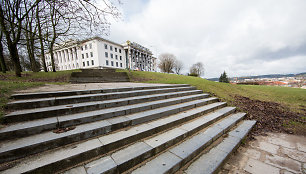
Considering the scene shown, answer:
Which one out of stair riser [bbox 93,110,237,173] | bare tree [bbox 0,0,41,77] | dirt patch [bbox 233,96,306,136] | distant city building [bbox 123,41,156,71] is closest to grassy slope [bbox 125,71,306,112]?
dirt patch [bbox 233,96,306,136]

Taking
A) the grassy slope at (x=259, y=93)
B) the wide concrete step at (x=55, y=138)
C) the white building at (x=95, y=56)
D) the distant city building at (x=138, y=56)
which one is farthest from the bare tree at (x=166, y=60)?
the wide concrete step at (x=55, y=138)

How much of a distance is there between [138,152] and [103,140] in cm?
73

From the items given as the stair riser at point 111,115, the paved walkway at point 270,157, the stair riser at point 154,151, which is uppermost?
the stair riser at point 111,115

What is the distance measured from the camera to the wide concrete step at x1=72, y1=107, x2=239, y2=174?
5.50ft

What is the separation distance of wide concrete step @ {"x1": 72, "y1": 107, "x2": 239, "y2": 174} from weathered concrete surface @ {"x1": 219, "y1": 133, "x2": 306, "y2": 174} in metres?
0.99

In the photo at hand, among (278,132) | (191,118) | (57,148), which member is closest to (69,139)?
(57,148)

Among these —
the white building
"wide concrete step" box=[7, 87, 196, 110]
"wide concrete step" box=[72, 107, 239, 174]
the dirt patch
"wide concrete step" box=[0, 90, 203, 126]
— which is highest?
the white building

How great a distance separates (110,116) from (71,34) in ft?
31.8

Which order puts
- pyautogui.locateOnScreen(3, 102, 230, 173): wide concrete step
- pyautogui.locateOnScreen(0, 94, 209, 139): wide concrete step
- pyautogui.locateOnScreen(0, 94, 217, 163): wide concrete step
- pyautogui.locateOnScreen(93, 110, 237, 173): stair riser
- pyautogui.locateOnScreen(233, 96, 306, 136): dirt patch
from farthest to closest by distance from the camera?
pyautogui.locateOnScreen(233, 96, 306, 136): dirt patch → pyautogui.locateOnScreen(0, 94, 209, 139): wide concrete step → pyautogui.locateOnScreen(93, 110, 237, 173): stair riser → pyautogui.locateOnScreen(0, 94, 217, 163): wide concrete step → pyautogui.locateOnScreen(3, 102, 230, 173): wide concrete step

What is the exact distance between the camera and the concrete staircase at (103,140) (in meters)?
1.65

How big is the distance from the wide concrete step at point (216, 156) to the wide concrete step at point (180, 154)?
9 cm

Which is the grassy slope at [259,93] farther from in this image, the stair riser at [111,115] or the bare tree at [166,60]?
the bare tree at [166,60]

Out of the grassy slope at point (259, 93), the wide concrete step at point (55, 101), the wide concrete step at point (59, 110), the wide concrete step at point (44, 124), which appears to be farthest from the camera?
the grassy slope at point (259, 93)

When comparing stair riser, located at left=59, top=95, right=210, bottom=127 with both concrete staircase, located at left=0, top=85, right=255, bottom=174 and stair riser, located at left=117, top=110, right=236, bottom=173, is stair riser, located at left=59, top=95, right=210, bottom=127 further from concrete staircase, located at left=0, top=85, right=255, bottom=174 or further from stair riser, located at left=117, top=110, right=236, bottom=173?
stair riser, located at left=117, top=110, right=236, bottom=173
